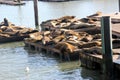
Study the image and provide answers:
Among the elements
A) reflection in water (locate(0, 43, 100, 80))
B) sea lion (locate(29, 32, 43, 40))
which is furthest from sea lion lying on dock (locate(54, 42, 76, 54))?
sea lion (locate(29, 32, 43, 40))

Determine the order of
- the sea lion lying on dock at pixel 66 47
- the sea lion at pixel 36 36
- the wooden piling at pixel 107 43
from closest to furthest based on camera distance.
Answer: the wooden piling at pixel 107 43 → the sea lion lying on dock at pixel 66 47 → the sea lion at pixel 36 36

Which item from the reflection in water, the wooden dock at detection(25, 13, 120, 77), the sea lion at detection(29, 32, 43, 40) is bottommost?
the reflection in water

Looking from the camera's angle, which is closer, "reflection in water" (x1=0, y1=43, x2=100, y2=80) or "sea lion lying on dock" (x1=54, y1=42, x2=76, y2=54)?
"reflection in water" (x1=0, y1=43, x2=100, y2=80)

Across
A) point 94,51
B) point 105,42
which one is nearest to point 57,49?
point 94,51

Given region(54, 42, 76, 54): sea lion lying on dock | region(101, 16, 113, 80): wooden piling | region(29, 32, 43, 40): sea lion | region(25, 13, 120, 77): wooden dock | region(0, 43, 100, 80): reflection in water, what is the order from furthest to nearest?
region(29, 32, 43, 40): sea lion, region(54, 42, 76, 54): sea lion lying on dock, region(0, 43, 100, 80): reflection in water, region(25, 13, 120, 77): wooden dock, region(101, 16, 113, 80): wooden piling

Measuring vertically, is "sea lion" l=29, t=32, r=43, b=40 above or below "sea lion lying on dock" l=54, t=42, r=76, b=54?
above

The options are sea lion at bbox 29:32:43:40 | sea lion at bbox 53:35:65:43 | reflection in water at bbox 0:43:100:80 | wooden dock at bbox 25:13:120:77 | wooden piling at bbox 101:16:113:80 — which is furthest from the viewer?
sea lion at bbox 29:32:43:40

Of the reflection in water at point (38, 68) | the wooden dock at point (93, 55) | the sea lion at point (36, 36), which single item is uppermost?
the sea lion at point (36, 36)

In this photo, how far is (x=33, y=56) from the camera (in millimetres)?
25797

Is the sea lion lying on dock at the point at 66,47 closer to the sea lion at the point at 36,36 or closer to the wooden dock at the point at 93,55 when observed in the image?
the wooden dock at the point at 93,55

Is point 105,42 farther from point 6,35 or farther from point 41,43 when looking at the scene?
point 6,35

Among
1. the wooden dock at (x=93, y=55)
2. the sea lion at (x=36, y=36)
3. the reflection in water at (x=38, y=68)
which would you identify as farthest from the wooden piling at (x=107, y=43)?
the sea lion at (x=36, y=36)

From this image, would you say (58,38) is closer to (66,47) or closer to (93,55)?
(66,47)

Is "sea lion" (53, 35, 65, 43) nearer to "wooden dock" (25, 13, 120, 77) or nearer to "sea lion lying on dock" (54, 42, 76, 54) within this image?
"wooden dock" (25, 13, 120, 77)
